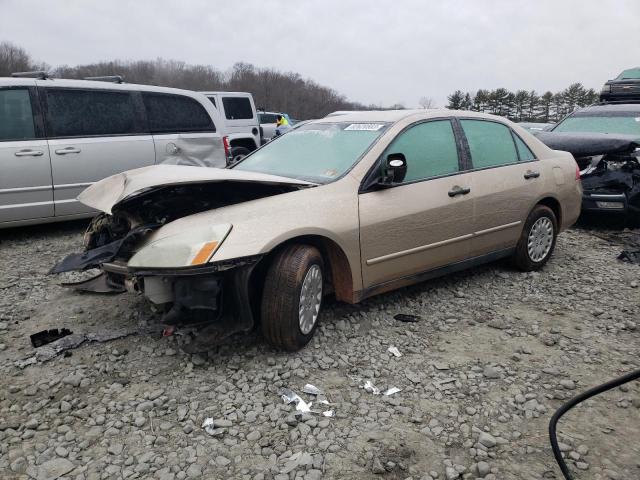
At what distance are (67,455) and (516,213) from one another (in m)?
3.92

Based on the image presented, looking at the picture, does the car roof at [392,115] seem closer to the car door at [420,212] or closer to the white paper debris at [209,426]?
the car door at [420,212]

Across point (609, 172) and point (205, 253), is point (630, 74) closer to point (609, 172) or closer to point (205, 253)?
point (609, 172)

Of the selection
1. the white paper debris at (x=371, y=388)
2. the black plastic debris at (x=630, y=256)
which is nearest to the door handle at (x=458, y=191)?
the white paper debris at (x=371, y=388)

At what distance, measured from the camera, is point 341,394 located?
9.56ft

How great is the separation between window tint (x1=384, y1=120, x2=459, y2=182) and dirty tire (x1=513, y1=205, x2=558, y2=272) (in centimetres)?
114

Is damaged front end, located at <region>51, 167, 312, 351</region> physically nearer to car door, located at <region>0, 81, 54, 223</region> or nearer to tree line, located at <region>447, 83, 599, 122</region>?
car door, located at <region>0, 81, 54, 223</region>

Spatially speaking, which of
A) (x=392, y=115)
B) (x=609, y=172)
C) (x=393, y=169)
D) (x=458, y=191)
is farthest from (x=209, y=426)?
(x=609, y=172)

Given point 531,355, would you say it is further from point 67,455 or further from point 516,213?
point 67,455

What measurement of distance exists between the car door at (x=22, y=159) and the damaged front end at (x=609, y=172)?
654 cm

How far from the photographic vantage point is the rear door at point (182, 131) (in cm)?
665

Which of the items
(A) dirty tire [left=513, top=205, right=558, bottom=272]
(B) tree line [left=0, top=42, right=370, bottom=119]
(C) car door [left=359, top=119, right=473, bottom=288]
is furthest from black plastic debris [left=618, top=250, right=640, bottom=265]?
(B) tree line [left=0, top=42, right=370, bottom=119]

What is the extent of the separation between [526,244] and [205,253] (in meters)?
3.28

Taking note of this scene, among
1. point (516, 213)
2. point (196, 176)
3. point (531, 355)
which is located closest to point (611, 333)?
point (531, 355)

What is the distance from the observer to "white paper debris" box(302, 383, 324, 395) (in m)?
2.90
